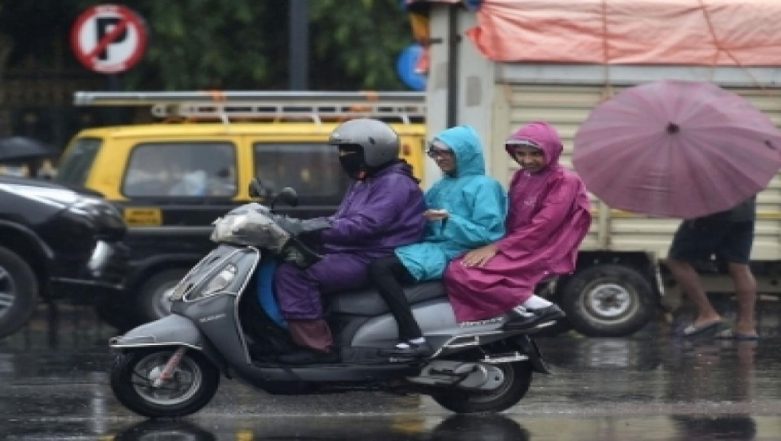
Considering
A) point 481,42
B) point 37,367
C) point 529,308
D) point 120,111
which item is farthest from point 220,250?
point 120,111

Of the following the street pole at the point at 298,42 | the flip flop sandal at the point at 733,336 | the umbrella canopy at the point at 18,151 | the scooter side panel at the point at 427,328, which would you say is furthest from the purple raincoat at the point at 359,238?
the street pole at the point at 298,42

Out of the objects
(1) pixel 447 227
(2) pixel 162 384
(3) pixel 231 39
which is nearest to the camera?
(2) pixel 162 384

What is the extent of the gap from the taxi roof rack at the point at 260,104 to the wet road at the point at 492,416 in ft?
9.00

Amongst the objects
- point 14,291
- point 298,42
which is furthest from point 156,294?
point 298,42

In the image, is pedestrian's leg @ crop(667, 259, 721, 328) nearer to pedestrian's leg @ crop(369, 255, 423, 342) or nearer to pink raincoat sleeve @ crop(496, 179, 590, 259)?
pink raincoat sleeve @ crop(496, 179, 590, 259)

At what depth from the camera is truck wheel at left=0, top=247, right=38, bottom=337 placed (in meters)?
12.7

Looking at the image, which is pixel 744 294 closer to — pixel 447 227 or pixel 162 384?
pixel 447 227

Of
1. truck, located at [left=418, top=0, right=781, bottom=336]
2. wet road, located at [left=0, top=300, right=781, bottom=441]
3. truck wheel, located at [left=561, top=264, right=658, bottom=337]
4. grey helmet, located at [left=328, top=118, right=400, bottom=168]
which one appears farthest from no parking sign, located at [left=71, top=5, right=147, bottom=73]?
grey helmet, located at [left=328, top=118, right=400, bottom=168]

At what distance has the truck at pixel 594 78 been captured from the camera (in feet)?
43.8

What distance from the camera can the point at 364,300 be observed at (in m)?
8.89

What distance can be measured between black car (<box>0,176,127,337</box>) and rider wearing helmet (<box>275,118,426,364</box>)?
14.3ft

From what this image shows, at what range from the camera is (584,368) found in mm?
11328

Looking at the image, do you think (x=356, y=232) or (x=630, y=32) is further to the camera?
(x=630, y=32)

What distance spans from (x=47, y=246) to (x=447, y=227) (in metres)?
4.76
